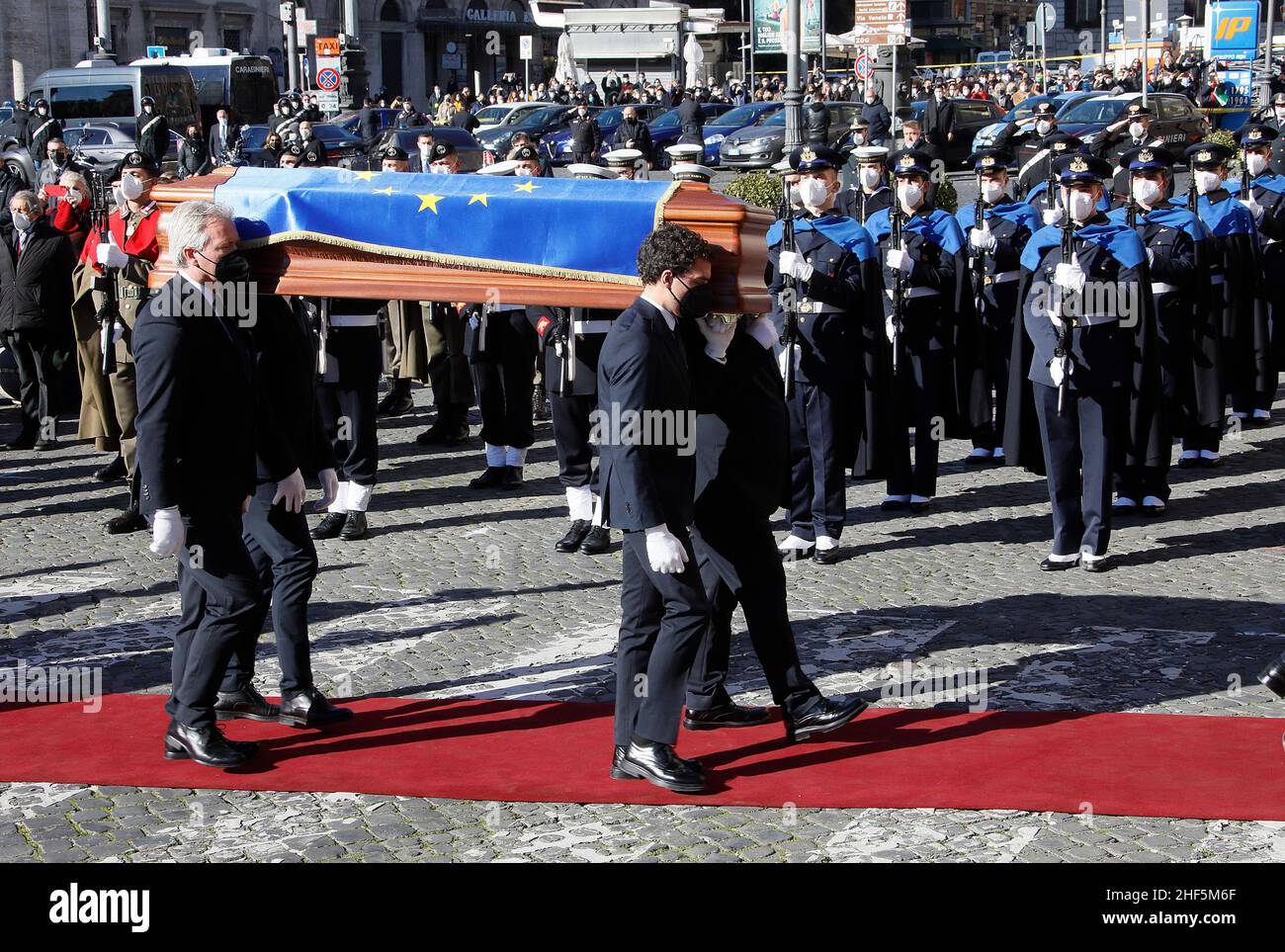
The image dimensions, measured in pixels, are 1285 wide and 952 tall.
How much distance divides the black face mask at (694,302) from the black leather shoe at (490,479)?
5236mm

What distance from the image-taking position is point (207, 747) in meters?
6.11

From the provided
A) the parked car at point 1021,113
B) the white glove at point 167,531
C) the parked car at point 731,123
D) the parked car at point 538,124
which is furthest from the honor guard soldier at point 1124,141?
the parked car at point 538,124

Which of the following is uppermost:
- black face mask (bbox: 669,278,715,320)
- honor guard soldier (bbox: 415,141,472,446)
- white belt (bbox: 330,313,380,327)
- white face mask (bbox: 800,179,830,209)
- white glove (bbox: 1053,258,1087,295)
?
white face mask (bbox: 800,179,830,209)

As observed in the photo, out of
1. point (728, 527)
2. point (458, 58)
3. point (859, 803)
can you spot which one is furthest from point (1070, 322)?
point (458, 58)

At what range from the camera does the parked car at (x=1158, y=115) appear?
34.8m

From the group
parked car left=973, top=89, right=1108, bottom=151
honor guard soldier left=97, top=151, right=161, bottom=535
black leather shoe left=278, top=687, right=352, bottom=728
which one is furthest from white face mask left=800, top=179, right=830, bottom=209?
parked car left=973, top=89, right=1108, bottom=151

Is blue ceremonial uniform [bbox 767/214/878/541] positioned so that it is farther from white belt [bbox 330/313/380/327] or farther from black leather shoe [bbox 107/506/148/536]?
black leather shoe [bbox 107/506/148/536]

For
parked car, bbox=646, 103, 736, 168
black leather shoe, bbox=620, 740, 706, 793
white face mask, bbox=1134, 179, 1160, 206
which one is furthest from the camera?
parked car, bbox=646, 103, 736, 168

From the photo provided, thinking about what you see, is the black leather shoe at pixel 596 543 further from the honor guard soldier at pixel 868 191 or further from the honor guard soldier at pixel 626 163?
the honor guard soldier at pixel 868 191

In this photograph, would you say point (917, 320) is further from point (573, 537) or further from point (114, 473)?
point (114, 473)

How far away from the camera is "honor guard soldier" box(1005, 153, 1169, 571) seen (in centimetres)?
874

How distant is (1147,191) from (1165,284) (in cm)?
54

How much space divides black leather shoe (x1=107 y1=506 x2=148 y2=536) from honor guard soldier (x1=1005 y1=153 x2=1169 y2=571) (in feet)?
16.2
